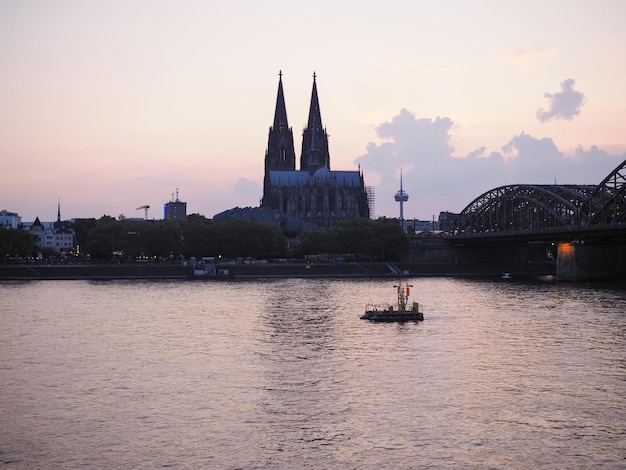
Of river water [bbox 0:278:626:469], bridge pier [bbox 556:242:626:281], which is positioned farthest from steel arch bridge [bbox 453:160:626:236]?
river water [bbox 0:278:626:469]

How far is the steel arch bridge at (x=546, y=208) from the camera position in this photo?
110 m

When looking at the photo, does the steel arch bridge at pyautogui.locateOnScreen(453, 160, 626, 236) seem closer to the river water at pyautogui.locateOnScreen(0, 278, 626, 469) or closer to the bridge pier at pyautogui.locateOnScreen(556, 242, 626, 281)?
the bridge pier at pyautogui.locateOnScreen(556, 242, 626, 281)

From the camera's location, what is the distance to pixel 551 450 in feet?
91.2

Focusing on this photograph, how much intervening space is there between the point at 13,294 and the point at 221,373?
57185 millimetres

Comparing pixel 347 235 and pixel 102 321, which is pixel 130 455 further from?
pixel 347 235

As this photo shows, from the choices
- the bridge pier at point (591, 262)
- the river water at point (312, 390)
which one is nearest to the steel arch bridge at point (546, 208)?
the bridge pier at point (591, 262)

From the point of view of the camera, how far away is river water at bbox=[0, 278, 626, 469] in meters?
27.8

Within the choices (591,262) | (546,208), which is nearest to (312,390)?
(591,262)

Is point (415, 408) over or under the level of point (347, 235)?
under

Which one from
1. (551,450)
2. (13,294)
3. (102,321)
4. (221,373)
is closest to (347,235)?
(13,294)

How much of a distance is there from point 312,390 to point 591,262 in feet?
274

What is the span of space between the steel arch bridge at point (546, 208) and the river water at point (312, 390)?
44156mm

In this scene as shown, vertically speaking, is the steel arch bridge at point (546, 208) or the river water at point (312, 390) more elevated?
the steel arch bridge at point (546, 208)

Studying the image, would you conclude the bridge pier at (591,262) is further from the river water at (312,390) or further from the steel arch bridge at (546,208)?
the river water at (312,390)
